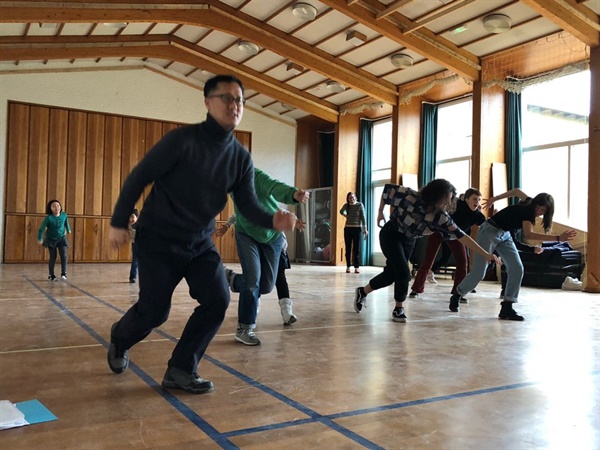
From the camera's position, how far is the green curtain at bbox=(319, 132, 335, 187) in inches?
705

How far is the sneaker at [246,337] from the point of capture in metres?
3.70

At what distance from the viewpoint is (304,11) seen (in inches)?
416

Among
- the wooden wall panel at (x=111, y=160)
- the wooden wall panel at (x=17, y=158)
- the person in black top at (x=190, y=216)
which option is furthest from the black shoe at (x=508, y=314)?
the wooden wall panel at (x=17, y=158)

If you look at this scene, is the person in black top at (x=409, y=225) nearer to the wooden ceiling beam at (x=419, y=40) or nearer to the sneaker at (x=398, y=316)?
the sneaker at (x=398, y=316)

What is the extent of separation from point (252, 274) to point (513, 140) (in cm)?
948

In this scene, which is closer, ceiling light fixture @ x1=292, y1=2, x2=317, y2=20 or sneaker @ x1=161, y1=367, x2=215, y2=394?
sneaker @ x1=161, y1=367, x2=215, y2=394

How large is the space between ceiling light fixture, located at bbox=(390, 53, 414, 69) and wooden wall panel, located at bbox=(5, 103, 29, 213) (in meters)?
9.29

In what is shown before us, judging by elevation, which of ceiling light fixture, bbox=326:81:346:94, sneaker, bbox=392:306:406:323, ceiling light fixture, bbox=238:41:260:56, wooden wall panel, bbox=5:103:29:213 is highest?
ceiling light fixture, bbox=238:41:260:56

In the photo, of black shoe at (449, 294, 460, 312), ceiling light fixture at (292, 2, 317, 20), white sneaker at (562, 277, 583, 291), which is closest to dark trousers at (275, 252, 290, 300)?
black shoe at (449, 294, 460, 312)

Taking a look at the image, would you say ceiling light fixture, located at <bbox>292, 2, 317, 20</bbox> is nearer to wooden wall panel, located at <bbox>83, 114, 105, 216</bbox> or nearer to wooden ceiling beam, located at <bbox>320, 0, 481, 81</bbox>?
wooden ceiling beam, located at <bbox>320, 0, 481, 81</bbox>

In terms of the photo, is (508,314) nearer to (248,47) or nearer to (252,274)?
(252,274)

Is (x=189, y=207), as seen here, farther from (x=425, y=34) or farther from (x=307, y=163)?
(x=307, y=163)

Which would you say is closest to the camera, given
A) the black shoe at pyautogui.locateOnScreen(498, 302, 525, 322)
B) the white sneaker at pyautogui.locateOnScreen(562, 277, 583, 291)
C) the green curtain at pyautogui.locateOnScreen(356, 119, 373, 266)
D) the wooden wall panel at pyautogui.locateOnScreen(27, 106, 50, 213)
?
the black shoe at pyautogui.locateOnScreen(498, 302, 525, 322)

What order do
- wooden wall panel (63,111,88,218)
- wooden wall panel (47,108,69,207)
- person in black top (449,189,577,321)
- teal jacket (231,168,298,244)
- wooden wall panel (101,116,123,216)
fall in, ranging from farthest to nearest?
1. wooden wall panel (101,116,123,216)
2. wooden wall panel (63,111,88,218)
3. wooden wall panel (47,108,69,207)
4. person in black top (449,189,577,321)
5. teal jacket (231,168,298,244)
